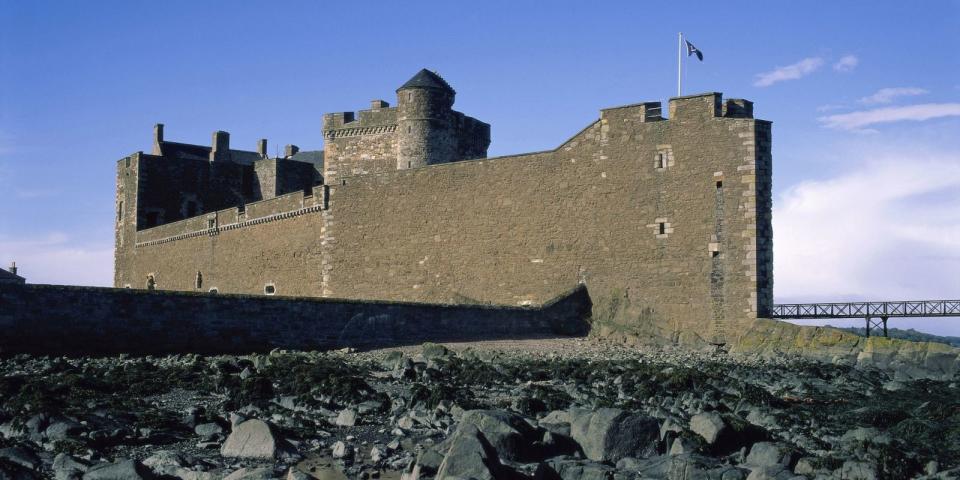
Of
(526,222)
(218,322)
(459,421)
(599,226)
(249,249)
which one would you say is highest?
(526,222)

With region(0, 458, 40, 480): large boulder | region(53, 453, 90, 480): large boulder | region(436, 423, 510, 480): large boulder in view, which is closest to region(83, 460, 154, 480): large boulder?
region(53, 453, 90, 480): large boulder

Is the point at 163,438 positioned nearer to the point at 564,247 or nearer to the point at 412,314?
the point at 412,314

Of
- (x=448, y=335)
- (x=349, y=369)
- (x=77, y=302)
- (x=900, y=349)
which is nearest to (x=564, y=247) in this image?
(x=448, y=335)

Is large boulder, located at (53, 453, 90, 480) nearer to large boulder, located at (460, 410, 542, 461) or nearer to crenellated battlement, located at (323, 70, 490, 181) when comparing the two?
large boulder, located at (460, 410, 542, 461)

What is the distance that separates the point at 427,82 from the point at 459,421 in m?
27.4

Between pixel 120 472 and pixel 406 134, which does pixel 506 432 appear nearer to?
pixel 120 472

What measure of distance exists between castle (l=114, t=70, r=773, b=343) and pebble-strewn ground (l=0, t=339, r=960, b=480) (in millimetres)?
6599

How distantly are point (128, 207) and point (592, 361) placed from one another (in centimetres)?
3381

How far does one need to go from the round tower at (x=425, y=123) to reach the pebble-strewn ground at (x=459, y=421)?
19.4 meters

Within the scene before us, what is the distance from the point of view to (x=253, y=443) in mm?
10352

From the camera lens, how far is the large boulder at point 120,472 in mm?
8539

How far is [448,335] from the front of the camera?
82.3ft

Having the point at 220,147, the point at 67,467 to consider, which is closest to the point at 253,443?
the point at 67,467

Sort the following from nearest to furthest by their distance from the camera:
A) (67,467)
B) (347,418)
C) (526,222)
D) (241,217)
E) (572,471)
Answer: (572,471), (67,467), (347,418), (526,222), (241,217)
